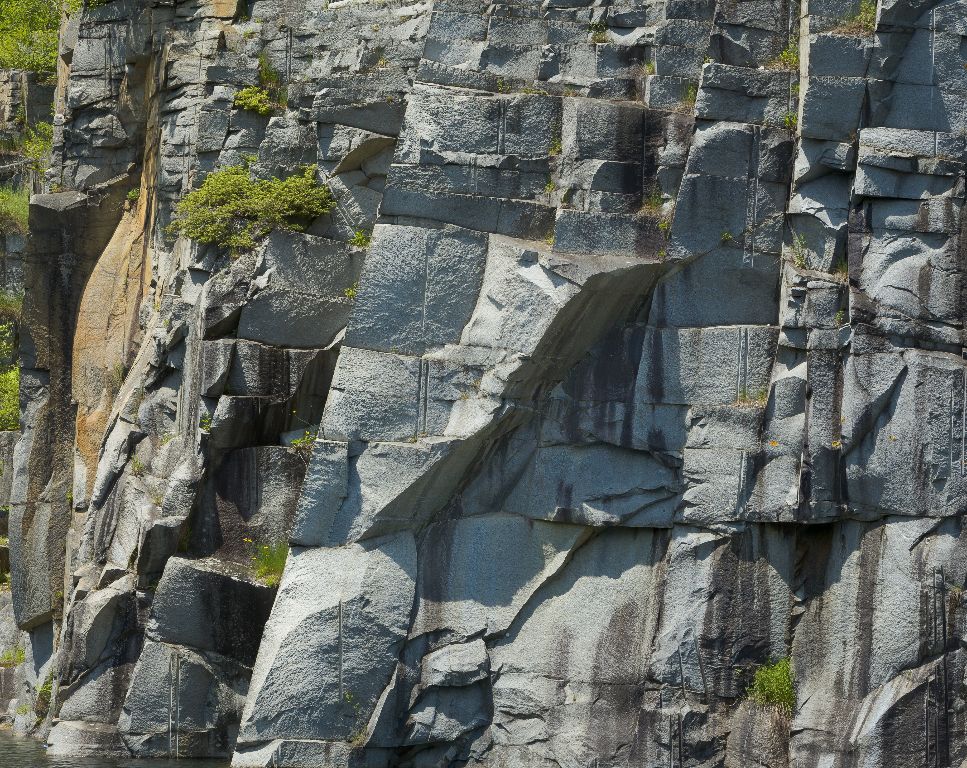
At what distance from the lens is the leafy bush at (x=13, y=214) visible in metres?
27.4

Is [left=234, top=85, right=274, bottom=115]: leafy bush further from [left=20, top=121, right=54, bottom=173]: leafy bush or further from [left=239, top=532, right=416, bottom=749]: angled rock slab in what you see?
[left=20, top=121, right=54, bottom=173]: leafy bush

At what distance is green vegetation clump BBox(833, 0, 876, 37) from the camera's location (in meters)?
17.0

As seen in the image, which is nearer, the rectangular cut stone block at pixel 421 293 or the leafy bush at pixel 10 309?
the rectangular cut stone block at pixel 421 293

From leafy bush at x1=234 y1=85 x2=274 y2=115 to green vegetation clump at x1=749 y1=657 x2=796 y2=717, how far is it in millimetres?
9987

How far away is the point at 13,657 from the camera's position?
23.8 m

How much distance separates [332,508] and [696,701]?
4397 mm

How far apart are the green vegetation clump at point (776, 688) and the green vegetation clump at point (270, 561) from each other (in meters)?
5.65

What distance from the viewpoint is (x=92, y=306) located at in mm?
23688

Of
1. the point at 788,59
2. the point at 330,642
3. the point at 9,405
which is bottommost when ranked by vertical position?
the point at 330,642

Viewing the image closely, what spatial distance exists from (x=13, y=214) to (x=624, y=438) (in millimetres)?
14578

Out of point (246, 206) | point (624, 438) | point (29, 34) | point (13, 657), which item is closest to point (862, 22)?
point (624, 438)

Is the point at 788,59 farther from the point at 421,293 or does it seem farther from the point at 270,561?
the point at 270,561

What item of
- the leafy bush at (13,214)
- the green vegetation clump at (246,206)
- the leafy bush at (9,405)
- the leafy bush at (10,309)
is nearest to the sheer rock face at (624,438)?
the green vegetation clump at (246,206)

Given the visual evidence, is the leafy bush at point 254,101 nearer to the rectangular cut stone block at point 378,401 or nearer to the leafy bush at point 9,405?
the rectangular cut stone block at point 378,401
